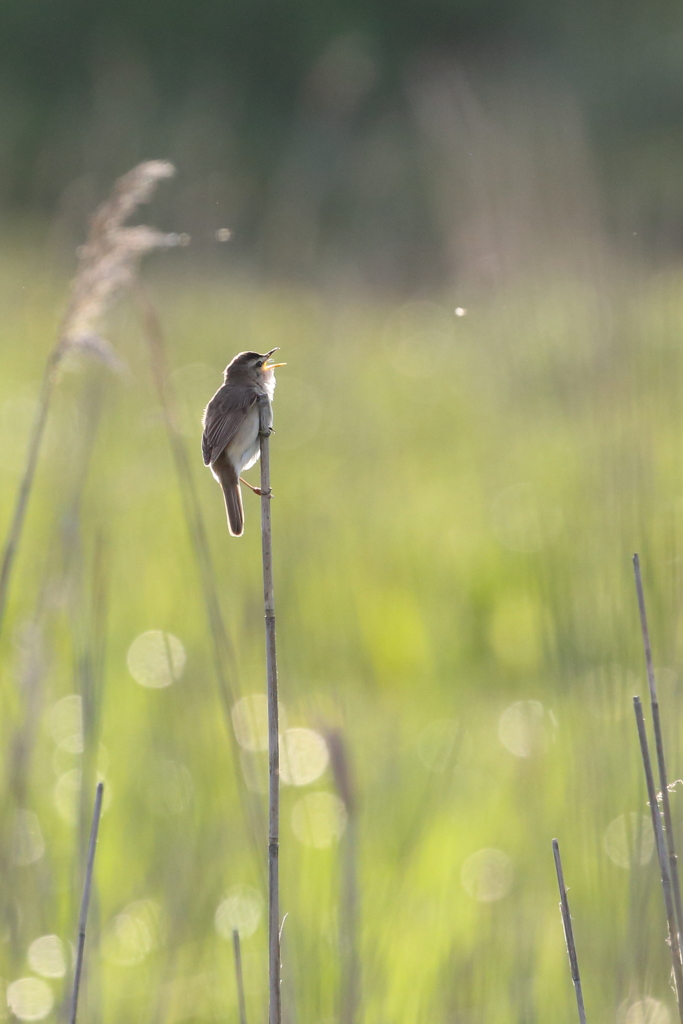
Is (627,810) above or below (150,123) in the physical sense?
below

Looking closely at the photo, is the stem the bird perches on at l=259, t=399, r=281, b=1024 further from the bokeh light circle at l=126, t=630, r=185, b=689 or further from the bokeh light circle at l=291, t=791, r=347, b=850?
the bokeh light circle at l=126, t=630, r=185, b=689

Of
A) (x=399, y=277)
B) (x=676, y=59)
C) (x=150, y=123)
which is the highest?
(x=676, y=59)

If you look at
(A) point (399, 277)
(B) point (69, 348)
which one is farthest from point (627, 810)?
(A) point (399, 277)

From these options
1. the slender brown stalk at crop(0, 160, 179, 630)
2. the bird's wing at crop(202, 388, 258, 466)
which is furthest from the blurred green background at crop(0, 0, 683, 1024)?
the bird's wing at crop(202, 388, 258, 466)

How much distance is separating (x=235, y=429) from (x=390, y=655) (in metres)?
2.32

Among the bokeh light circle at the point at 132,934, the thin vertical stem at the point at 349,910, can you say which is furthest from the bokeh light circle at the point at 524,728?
the thin vertical stem at the point at 349,910

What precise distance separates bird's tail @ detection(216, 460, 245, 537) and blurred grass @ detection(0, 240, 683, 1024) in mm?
349

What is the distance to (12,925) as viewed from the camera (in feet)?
6.65

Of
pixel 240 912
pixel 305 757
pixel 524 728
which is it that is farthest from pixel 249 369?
pixel 524 728

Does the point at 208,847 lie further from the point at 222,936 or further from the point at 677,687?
the point at 677,687

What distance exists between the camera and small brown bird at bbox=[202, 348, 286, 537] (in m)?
2.02

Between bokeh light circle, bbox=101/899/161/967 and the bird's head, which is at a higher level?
the bird's head

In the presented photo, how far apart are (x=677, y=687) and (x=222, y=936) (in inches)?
52.0

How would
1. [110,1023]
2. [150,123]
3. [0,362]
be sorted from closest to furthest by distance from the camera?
[110,1023]
[0,362]
[150,123]
